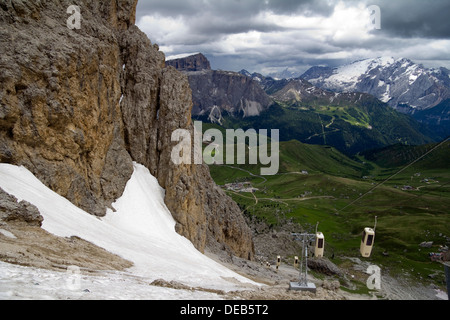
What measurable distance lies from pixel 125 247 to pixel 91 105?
19797 millimetres

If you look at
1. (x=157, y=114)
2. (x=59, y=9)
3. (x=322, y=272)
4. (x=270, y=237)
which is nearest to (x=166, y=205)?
(x=157, y=114)

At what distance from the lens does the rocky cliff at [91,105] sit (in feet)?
122

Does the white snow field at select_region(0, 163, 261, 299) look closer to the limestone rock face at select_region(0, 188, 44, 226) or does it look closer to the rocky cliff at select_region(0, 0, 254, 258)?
the limestone rock face at select_region(0, 188, 44, 226)

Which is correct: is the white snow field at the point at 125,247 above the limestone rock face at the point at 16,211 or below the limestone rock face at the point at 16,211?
below

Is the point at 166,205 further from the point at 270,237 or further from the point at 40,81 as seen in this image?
the point at 270,237

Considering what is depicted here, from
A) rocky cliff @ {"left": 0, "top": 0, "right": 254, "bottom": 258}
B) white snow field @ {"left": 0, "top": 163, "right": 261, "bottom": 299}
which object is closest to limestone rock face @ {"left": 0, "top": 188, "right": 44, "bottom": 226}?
white snow field @ {"left": 0, "top": 163, "right": 261, "bottom": 299}

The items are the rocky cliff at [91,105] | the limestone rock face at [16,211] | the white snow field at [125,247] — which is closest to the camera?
the white snow field at [125,247]

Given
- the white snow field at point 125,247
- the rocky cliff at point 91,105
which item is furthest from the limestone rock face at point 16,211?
the rocky cliff at point 91,105

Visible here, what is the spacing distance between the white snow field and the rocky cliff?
2191mm

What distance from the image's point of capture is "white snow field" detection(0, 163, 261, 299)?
56.3 feet

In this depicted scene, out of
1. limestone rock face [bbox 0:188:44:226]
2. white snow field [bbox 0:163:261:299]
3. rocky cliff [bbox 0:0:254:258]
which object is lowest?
white snow field [bbox 0:163:261:299]

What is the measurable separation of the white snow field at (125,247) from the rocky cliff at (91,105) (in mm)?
2191

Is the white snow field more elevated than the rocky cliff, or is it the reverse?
the rocky cliff

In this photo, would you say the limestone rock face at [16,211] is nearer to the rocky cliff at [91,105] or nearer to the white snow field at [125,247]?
the white snow field at [125,247]
